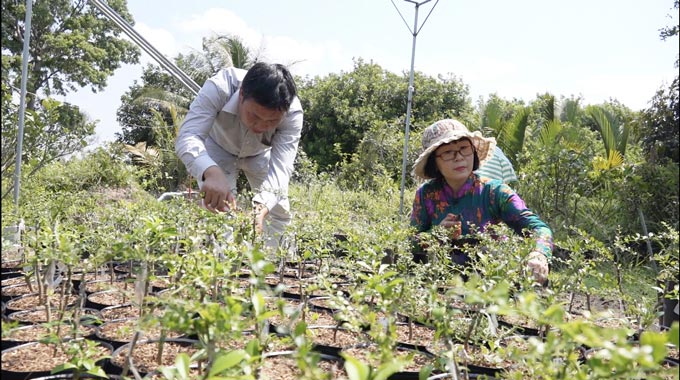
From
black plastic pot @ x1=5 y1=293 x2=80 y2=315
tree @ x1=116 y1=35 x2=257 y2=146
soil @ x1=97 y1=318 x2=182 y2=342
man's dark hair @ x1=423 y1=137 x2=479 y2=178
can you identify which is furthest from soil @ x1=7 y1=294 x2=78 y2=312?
tree @ x1=116 y1=35 x2=257 y2=146

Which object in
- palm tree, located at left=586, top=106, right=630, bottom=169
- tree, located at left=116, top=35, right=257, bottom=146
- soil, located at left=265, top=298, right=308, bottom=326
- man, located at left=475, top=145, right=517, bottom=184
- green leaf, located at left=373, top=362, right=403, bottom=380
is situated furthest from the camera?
tree, located at left=116, top=35, right=257, bottom=146

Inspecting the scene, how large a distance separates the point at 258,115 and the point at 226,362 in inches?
81.2

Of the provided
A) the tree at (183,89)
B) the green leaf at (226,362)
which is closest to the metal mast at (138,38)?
the green leaf at (226,362)

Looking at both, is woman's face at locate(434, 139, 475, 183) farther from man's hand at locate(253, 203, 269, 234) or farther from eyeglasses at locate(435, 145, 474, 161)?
man's hand at locate(253, 203, 269, 234)

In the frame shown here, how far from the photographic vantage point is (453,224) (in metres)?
2.59

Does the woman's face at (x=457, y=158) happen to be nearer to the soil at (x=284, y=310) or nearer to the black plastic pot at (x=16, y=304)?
the soil at (x=284, y=310)

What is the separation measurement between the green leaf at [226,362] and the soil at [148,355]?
92 centimetres

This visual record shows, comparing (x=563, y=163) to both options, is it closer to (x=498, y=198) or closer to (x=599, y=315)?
(x=498, y=198)

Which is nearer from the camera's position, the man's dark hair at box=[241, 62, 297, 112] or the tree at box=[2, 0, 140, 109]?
the man's dark hair at box=[241, 62, 297, 112]

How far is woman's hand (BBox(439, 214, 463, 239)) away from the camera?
2566 mm

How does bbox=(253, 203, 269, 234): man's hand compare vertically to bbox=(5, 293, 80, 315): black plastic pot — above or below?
above

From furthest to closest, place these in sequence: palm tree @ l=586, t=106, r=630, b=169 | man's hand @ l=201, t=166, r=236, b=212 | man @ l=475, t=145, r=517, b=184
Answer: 1. palm tree @ l=586, t=106, r=630, b=169
2. man @ l=475, t=145, r=517, b=184
3. man's hand @ l=201, t=166, r=236, b=212

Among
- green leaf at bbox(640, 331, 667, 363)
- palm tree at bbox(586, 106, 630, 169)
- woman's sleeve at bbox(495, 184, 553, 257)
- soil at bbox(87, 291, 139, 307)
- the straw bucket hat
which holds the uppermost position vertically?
palm tree at bbox(586, 106, 630, 169)

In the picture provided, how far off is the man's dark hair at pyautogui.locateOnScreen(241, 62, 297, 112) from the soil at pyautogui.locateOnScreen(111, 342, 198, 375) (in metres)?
1.18
